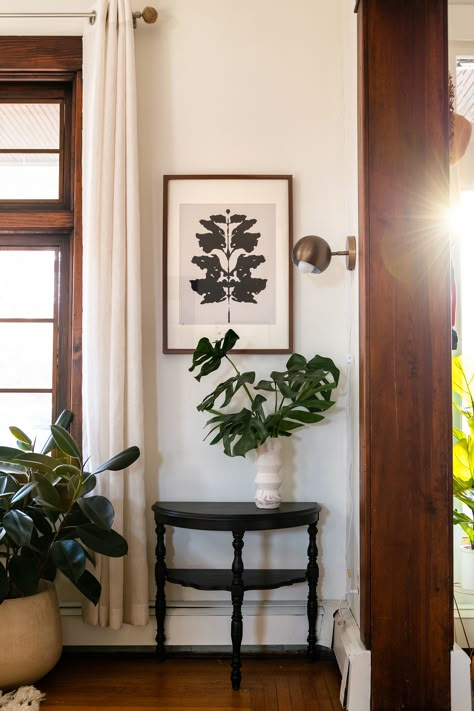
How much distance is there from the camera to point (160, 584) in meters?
2.66

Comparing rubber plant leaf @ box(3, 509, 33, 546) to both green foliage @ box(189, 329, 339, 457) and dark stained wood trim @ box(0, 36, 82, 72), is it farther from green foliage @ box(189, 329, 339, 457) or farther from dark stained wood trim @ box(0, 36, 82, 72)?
dark stained wood trim @ box(0, 36, 82, 72)

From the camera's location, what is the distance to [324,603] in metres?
2.79

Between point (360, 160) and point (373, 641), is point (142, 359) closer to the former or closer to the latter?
point (360, 160)

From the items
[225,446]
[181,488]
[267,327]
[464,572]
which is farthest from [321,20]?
[464,572]

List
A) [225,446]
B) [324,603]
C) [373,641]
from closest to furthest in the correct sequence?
[373,641], [225,446], [324,603]

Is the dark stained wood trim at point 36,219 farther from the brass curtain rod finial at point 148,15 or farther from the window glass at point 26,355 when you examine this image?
the brass curtain rod finial at point 148,15

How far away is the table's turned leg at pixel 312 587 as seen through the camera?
8.68ft

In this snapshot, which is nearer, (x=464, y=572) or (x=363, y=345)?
(x=363, y=345)

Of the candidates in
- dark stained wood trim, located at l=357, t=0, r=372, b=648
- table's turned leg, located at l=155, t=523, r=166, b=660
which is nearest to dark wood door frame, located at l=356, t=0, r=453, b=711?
dark stained wood trim, located at l=357, t=0, r=372, b=648

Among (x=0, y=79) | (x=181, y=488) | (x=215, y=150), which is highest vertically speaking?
(x=0, y=79)

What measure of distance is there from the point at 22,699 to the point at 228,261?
183cm

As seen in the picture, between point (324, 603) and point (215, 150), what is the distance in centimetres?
199

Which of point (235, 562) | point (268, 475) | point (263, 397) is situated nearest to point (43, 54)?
point (263, 397)

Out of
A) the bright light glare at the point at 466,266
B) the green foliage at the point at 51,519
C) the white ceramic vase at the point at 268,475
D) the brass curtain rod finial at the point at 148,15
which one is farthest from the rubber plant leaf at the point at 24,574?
the brass curtain rod finial at the point at 148,15
